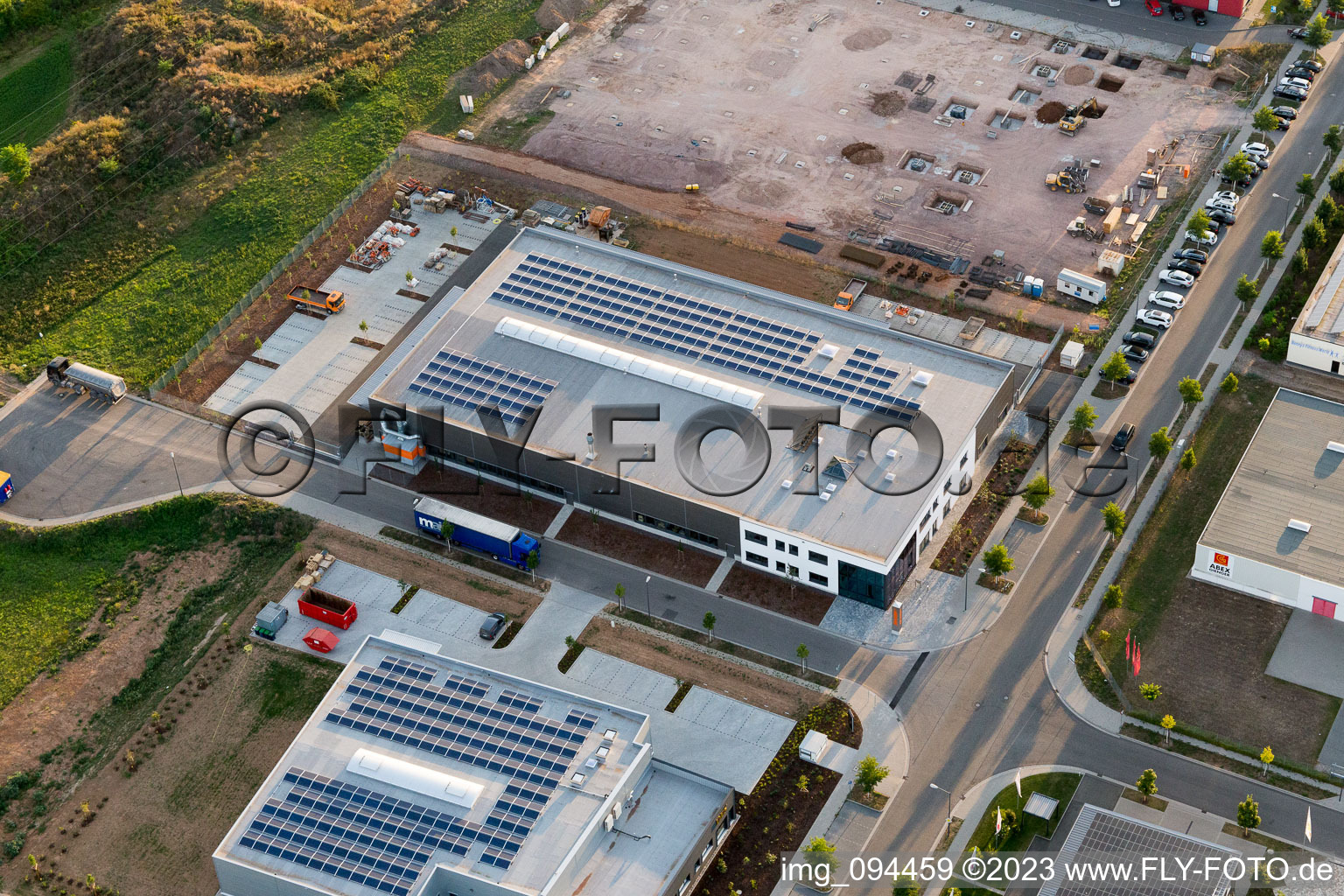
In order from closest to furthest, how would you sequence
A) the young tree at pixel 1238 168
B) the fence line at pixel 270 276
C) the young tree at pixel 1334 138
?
the fence line at pixel 270 276 → the young tree at pixel 1238 168 → the young tree at pixel 1334 138

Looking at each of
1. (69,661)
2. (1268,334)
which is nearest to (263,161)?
(69,661)

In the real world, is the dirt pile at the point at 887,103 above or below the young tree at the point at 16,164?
above

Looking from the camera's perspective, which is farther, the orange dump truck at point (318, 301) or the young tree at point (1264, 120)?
the young tree at point (1264, 120)

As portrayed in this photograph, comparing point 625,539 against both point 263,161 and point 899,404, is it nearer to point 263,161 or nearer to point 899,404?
point 899,404

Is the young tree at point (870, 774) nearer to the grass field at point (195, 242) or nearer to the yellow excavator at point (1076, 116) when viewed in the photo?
the grass field at point (195, 242)

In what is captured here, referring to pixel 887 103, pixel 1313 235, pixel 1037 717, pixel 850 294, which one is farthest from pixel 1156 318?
pixel 1037 717

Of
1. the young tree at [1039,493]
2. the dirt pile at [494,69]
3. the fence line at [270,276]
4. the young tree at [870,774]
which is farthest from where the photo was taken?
the dirt pile at [494,69]

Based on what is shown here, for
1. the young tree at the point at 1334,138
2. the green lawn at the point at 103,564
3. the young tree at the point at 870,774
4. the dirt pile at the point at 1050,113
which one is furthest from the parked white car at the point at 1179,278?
the green lawn at the point at 103,564
